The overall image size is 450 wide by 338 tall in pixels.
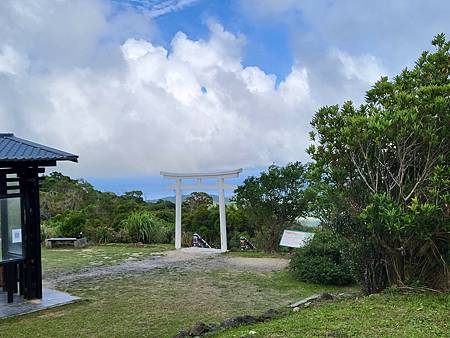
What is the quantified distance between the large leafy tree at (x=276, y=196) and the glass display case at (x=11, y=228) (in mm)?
6354

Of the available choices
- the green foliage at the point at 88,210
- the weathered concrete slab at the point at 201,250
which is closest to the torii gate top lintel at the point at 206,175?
the weathered concrete slab at the point at 201,250

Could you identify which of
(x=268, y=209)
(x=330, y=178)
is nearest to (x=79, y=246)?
(x=268, y=209)

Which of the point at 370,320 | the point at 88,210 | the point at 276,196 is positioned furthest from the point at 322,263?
the point at 88,210

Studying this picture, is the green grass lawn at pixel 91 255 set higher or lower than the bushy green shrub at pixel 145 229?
lower

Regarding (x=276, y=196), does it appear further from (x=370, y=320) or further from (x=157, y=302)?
(x=370, y=320)

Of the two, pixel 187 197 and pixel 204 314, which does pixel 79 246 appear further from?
pixel 204 314

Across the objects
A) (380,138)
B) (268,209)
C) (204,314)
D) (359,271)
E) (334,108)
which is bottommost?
(204,314)

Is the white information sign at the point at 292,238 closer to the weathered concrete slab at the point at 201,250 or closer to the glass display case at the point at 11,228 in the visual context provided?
the weathered concrete slab at the point at 201,250

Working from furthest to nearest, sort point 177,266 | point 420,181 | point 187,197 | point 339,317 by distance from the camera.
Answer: point 187,197, point 177,266, point 420,181, point 339,317

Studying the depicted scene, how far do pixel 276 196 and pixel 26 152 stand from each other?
6710mm

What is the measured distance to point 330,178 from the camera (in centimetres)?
646

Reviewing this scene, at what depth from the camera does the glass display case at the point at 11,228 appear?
6.99 m

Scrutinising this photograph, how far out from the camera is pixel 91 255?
40.5ft

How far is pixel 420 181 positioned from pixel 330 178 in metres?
1.19
